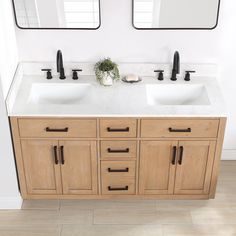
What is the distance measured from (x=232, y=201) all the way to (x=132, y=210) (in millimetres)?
812

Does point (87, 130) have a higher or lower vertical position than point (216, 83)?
lower

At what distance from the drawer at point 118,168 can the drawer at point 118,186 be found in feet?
0.13

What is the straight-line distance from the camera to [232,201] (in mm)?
3363

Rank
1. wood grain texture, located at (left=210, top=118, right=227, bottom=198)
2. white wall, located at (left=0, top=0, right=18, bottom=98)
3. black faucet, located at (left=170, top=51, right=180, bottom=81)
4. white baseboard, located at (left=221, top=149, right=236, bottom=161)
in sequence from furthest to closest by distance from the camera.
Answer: white baseboard, located at (left=221, top=149, right=236, bottom=161) → black faucet, located at (left=170, top=51, right=180, bottom=81) → wood grain texture, located at (left=210, top=118, right=227, bottom=198) → white wall, located at (left=0, top=0, right=18, bottom=98)

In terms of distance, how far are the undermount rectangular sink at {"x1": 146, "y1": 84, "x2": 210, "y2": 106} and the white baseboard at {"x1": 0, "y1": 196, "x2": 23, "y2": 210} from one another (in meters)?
1.28

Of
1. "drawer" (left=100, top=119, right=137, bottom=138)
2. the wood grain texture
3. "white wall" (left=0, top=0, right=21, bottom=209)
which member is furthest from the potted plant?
the wood grain texture

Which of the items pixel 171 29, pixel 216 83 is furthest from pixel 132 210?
pixel 171 29

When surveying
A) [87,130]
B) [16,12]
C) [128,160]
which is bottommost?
[128,160]

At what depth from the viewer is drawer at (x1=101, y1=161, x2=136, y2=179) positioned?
3.13 m

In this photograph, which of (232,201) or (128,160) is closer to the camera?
(128,160)

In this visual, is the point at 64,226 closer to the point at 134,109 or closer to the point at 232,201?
the point at 134,109

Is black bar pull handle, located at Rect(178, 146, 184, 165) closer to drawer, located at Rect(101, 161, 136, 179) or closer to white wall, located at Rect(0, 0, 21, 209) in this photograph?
drawer, located at Rect(101, 161, 136, 179)

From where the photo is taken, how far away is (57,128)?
117 inches

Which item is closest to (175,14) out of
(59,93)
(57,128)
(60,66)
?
(60,66)
